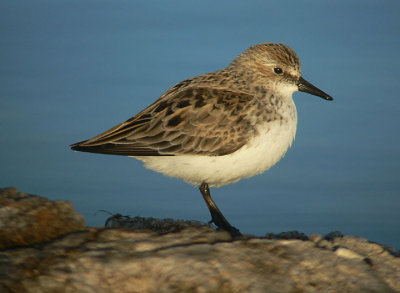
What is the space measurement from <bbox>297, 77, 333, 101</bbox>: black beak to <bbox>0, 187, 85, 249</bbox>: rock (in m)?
4.78

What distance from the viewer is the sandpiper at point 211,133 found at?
702cm

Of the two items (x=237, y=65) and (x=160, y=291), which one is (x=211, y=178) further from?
(x=160, y=291)

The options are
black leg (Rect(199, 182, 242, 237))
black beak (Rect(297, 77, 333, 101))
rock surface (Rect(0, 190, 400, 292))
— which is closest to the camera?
rock surface (Rect(0, 190, 400, 292))

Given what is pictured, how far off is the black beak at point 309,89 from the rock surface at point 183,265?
4.05 meters

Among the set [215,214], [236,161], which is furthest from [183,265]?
[215,214]

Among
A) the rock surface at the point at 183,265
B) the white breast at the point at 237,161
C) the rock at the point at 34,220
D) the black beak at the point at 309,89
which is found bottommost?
the rock surface at the point at 183,265

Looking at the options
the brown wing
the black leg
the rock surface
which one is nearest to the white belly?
the brown wing

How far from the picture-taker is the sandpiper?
7.02m

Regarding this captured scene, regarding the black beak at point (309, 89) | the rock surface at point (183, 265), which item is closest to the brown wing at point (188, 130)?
the black beak at point (309, 89)

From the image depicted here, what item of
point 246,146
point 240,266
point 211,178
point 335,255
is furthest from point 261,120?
point 240,266

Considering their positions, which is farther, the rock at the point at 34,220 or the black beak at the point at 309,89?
the black beak at the point at 309,89

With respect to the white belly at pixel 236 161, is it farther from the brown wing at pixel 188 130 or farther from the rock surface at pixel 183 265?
the rock surface at pixel 183 265

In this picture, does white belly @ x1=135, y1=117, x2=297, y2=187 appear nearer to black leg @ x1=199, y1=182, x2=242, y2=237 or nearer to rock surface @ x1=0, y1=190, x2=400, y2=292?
black leg @ x1=199, y1=182, x2=242, y2=237

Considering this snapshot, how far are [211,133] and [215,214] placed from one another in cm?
129
